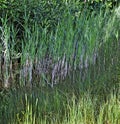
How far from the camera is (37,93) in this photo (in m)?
3.89

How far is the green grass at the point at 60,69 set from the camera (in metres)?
3.40

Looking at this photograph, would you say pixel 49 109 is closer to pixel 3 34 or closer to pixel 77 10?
pixel 3 34

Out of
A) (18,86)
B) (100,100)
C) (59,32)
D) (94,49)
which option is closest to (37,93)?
(18,86)

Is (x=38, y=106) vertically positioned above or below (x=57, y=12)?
below

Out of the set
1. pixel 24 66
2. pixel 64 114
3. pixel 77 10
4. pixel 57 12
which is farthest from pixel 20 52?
pixel 64 114

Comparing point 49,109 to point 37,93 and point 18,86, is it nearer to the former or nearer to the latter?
point 37,93

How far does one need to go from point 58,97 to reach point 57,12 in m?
1.58

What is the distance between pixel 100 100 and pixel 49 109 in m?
0.53

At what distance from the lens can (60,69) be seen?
179 inches

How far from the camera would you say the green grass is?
340cm

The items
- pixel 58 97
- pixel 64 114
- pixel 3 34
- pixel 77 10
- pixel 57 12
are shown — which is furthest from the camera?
pixel 77 10

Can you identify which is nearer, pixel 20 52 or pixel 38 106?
pixel 38 106

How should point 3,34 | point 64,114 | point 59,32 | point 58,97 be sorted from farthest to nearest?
point 59,32 < point 3,34 < point 58,97 < point 64,114

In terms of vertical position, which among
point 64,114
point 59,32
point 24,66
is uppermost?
point 59,32
